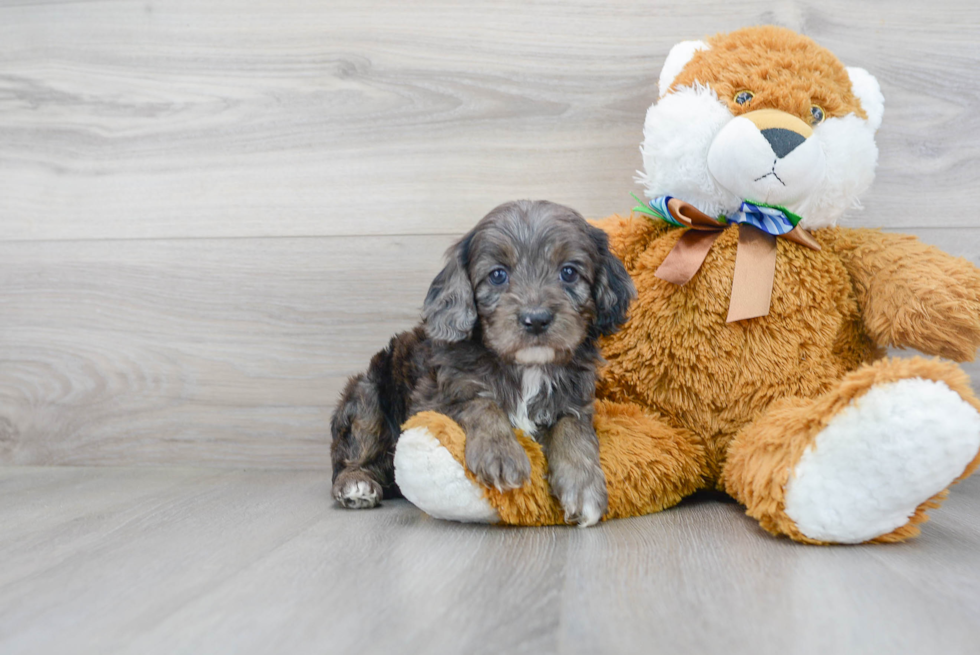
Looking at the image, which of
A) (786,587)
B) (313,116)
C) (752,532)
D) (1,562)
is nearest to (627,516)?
(752,532)

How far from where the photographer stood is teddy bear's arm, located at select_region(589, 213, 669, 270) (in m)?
2.04

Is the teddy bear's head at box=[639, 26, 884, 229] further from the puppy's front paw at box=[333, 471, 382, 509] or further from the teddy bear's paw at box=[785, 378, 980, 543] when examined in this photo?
the puppy's front paw at box=[333, 471, 382, 509]

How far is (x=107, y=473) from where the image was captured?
2510 millimetres

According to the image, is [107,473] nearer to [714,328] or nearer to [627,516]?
[627,516]

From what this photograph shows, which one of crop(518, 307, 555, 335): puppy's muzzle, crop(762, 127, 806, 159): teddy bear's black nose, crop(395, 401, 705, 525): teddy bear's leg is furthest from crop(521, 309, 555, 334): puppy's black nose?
crop(762, 127, 806, 159): teddy bear's black nose

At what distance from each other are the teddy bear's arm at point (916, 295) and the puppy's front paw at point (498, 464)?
0.92 metres

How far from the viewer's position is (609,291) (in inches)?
71.6

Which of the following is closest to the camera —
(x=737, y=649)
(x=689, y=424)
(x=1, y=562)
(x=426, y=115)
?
(x=737, y=649)

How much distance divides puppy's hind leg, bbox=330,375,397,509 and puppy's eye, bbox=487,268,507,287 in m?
0.57

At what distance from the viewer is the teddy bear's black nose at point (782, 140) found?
177 cm

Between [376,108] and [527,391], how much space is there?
1170 mm

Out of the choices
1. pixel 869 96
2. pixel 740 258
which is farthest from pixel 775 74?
pixel 740 258

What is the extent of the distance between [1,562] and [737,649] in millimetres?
1402

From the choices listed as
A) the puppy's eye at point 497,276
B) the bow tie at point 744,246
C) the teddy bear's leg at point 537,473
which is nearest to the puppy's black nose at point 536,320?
the puppy's eye at point 497,276
